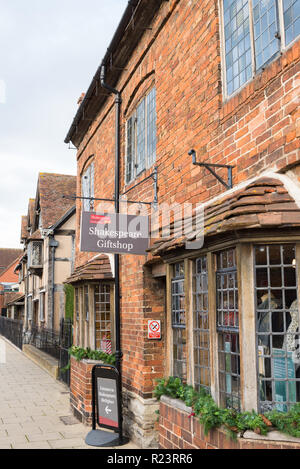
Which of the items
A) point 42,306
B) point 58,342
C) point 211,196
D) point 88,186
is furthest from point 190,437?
point 42,306

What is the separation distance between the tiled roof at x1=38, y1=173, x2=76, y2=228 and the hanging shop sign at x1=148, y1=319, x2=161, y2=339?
640 inches

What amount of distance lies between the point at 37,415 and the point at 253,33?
8253mm

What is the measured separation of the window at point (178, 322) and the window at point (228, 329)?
3.71 ft

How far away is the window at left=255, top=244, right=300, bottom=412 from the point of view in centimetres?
401

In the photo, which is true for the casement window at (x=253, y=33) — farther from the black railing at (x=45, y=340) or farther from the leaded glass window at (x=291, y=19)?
the black railing at (x=45, y=340)

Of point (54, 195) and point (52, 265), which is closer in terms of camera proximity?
point (52, 265)

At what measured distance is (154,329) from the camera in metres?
7.17

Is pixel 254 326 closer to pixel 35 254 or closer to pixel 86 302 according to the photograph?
pixel 86 302

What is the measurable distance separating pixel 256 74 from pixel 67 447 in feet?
19.9

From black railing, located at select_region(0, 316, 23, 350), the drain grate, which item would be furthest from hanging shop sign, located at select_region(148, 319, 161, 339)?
black railing, located at select_region(0, 316, 23, 350)

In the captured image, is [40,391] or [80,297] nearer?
[80,297]

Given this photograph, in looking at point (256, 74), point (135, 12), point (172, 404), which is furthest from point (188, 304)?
point (135, 12)
